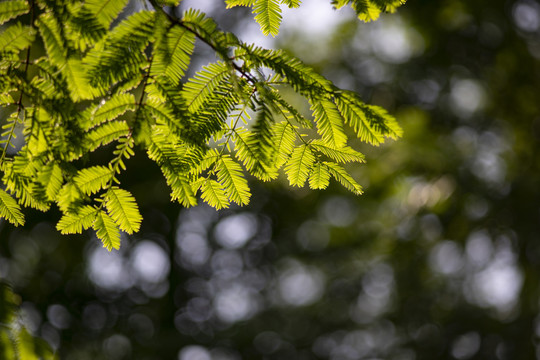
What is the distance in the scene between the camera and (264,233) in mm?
10617

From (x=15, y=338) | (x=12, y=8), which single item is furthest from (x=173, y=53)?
(x=15, y=338)

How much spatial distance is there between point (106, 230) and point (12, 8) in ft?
2.71

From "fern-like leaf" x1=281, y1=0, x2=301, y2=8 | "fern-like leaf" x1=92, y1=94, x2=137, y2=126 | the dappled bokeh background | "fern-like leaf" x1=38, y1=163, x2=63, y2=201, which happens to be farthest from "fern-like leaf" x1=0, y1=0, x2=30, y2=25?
the dappled bokeh background

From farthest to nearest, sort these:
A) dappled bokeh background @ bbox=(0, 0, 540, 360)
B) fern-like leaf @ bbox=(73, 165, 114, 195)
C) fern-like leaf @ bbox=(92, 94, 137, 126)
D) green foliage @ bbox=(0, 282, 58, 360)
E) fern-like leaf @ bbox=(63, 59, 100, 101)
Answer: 1. dappled bokeh background @ bbox=(0, 0, 540, 360)
2. green foliage @ bbox=(0, 282, 58, 360)
3. fern-like leaf @ bbox=(73, 165, 114, 195)
4. fern-like leaf @ bbox=(92, 94, 137, 126)
5. fern-like leaf @ bbox=(63, 59, 100, 101)

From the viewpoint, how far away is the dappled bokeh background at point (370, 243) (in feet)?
21.7

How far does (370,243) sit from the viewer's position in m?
8.39

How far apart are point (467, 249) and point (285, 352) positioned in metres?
5.17

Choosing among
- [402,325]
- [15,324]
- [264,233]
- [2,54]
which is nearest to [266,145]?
[2,54]

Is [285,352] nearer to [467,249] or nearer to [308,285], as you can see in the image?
[308,285]

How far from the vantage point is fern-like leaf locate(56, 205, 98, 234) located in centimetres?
153

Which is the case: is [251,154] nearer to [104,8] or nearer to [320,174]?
[320,174]

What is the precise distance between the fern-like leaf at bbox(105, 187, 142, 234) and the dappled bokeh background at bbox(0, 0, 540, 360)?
16.5 ft

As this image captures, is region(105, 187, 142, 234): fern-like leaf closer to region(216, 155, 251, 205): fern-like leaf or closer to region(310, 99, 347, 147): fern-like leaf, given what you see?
region(216, 155, 251, 205): fern-like leaf

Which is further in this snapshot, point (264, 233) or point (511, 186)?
point (264, 233)
